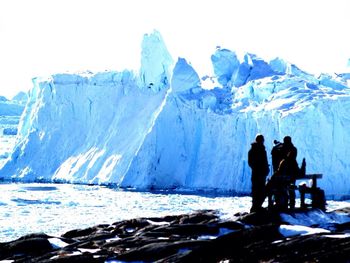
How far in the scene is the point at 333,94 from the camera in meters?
40.6

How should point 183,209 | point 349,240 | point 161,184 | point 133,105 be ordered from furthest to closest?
point 133,105
point 161,184
point 183,209
point 349,240

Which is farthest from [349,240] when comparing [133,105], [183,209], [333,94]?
[133,105]

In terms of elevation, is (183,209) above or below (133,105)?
below

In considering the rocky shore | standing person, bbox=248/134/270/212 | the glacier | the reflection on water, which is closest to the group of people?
standing person, bbox=248/134/270/212

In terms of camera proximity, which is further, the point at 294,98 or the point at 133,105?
the point at 133,105

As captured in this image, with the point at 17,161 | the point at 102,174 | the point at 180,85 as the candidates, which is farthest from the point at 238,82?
the point at 17,161

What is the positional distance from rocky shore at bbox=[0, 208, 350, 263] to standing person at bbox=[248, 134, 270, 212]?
0.35 meters

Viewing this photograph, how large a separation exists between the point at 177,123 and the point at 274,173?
33.8 meters

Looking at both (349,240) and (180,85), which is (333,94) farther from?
(349,240)

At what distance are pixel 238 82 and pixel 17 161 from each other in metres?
20.9

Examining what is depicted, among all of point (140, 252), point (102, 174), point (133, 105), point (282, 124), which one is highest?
point (133, 105)

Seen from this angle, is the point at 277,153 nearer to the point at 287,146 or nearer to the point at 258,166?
the point at 287,146

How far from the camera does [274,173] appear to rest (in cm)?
1056

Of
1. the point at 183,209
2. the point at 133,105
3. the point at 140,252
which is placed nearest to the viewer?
the point at 140,252
